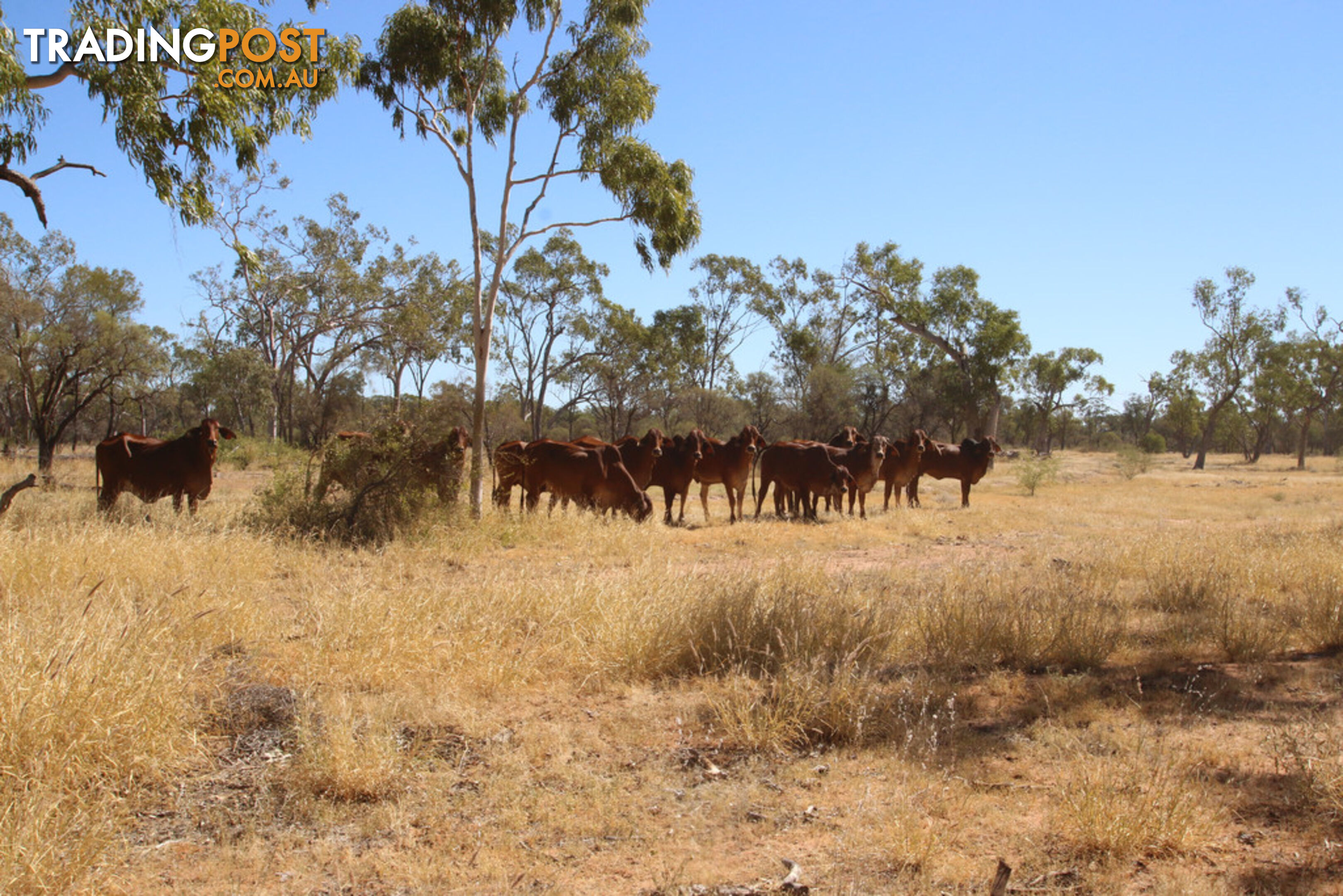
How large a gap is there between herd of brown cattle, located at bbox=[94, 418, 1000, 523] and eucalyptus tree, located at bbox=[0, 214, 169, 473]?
1090cm

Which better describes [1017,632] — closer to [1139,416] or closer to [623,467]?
[623,467]

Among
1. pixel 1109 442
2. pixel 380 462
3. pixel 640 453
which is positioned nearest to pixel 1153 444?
pixel 1109 442

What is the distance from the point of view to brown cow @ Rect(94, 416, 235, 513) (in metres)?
12.4

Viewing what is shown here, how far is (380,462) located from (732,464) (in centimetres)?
703

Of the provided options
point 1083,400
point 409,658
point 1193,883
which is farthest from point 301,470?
point 1083,400

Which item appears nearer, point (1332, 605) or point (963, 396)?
point (1332, 605)

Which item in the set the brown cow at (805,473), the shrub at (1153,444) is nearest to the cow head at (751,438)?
the brown cow at (805,473)

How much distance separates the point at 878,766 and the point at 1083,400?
69.1 metres

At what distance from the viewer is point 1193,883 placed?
129 inches

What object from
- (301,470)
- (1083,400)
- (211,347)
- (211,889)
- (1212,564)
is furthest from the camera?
(1083,400)

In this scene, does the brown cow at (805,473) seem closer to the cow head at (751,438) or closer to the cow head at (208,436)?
the cow head at (751,438)

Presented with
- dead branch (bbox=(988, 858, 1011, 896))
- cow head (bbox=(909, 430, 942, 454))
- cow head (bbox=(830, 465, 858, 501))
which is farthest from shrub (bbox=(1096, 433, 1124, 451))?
dead branch (bbox=(988, 858, 1011, 896))

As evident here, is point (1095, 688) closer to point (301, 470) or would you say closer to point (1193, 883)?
point (1193, 883)

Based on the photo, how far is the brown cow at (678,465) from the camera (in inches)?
626
